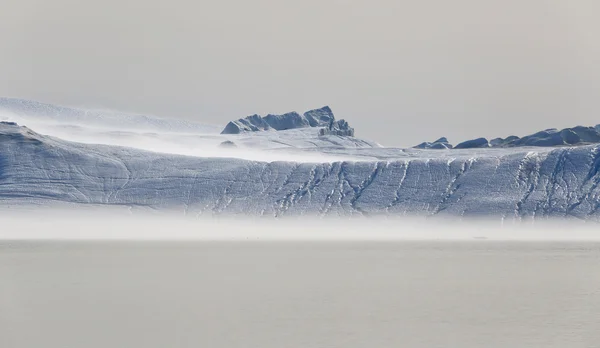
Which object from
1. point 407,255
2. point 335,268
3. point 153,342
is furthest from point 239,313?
point 407,255

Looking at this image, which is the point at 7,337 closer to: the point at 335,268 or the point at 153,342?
the point at 153,342

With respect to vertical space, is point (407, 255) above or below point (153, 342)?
below

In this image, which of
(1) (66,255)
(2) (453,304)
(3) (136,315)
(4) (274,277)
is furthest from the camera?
(1) (66,255)

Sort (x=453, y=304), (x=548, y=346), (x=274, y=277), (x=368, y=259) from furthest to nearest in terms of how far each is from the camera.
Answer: (x=368, y=259) < (x=274, y=277) < (x=453, y=304) < (x=548, y=346)

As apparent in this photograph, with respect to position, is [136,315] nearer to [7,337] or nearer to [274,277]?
[7,337]

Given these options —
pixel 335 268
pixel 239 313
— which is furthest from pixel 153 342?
pixel 335 268

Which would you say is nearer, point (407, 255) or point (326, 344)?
point (326, 344)
